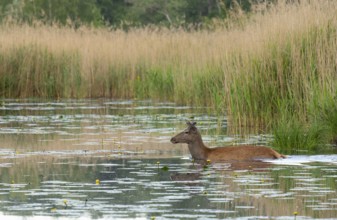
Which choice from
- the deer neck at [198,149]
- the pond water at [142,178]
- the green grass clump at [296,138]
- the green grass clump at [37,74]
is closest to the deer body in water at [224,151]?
the deer neck at [198,149]

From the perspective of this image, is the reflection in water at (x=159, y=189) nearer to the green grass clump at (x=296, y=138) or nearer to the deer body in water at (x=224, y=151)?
the deer body in water at (x=224, y=151)

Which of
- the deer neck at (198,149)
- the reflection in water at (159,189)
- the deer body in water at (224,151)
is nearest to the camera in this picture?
the reflection in water at (159,189)

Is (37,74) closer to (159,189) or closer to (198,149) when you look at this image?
(198,149)

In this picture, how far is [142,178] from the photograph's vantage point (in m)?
10.7

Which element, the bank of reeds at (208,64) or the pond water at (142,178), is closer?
the pond water at (142,178)

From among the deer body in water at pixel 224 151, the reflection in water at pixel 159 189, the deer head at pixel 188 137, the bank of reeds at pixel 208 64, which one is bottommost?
the reflection in water at pixel 159 189

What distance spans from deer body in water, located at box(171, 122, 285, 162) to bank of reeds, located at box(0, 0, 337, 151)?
228 centimetres

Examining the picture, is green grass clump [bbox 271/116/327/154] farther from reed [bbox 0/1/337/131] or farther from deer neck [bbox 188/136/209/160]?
deer neck [bbox 188/136/209/160]

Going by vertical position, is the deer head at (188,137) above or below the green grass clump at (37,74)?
below

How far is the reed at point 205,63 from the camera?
15750 millimetres

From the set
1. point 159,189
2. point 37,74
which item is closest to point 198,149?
point 159,189

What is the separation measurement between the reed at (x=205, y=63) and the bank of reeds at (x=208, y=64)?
0.06ft

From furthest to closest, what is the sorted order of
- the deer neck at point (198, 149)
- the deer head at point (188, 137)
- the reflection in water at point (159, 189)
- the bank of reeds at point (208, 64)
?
the bank of reeds at point (208, 64), the deer head at point (188, 137), the deer neck at point (198, 149), the reflection in water at point (159, 189)

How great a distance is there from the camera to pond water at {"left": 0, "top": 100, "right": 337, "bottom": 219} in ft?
28.0
